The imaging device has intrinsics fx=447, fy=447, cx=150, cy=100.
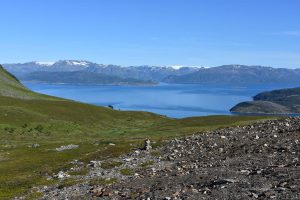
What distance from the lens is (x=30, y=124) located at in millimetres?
102688

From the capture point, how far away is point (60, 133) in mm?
101000

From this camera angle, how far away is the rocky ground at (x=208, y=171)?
26.4 meters

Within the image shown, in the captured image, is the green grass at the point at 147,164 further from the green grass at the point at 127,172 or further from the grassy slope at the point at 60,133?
the grassy slope at the point at 60,133

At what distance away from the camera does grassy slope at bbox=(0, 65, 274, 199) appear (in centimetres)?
5118

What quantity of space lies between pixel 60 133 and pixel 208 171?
7070 centimetres

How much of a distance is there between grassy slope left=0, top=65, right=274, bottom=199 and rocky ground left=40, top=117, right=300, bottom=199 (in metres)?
6.30

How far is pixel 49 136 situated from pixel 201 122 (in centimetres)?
4796

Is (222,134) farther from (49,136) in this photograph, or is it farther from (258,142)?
(49,136)

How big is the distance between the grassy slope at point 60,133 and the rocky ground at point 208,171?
6297 mm

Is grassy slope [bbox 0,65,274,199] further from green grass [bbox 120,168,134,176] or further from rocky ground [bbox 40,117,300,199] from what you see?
green grass [bbox 120,168,134,176]

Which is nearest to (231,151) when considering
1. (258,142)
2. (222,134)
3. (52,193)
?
(258,142)

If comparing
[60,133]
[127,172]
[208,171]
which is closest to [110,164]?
[127,172]

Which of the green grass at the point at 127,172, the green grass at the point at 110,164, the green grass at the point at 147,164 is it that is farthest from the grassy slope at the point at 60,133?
the green grass at the point at 147,164

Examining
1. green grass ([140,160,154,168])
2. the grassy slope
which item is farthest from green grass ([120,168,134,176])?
the grassy slope
